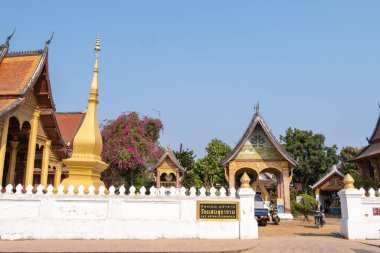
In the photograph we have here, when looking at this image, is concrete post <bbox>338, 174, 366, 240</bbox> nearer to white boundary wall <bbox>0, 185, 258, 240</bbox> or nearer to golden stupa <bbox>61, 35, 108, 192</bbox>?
white boundary wall <bbox>0, 185, 258, 240</bbox>

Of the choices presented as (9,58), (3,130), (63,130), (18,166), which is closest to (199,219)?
(3,130)

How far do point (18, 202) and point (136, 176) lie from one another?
Answer: 18.4m

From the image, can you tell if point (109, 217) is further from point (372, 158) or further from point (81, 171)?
point (372, 158)

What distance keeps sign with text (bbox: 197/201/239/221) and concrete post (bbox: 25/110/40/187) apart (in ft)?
30.0

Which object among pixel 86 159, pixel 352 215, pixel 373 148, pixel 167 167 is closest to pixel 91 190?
pixel 86 159

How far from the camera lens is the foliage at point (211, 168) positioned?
40.2 m

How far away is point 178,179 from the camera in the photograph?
100ft

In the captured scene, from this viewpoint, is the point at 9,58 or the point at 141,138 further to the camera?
the point at 141,138

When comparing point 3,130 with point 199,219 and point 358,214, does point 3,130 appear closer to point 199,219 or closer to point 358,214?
point 199,219

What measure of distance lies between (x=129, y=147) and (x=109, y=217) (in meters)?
16.8

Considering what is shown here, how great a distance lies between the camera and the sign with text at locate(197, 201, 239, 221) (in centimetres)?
951

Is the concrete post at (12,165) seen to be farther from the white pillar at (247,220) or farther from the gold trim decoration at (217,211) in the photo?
the white pillar at (247,220)

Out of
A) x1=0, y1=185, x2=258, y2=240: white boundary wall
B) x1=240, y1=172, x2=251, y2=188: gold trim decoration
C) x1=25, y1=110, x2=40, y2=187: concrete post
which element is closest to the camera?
x1=0, y1=185, x2=258, y2=240: white boundary wall

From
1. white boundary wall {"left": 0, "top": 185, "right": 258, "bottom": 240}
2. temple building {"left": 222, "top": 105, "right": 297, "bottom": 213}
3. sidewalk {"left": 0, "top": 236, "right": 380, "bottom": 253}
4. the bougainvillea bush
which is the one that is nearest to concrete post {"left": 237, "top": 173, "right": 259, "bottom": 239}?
white boundary wall {"left": 0, "top": 185, "right": 258, "bottom": 240}
